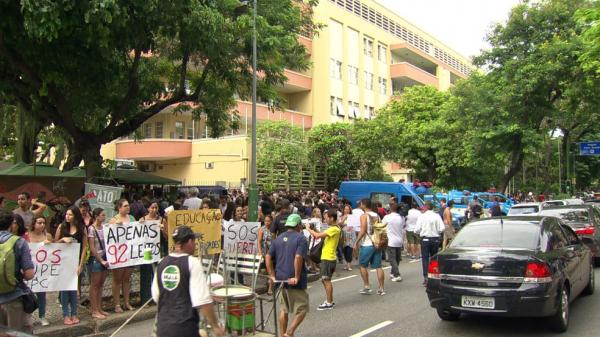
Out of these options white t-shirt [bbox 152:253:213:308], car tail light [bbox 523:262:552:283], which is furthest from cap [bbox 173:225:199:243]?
car tail light [bbox 523:262:552:283]

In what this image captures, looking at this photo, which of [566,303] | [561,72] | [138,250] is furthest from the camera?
[561,72]

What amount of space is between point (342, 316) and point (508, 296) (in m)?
2.71

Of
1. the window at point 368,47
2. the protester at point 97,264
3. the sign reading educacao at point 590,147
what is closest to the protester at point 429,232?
the protester at point 97,264

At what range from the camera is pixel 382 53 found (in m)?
46.6

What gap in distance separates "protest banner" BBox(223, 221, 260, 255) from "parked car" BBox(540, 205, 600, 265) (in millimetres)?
7641

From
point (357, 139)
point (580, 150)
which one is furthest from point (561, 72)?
point (580, 150)

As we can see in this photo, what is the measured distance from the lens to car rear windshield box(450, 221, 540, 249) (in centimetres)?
705

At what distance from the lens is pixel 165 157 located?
33.2 meters

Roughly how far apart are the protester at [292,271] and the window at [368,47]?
3922 cm

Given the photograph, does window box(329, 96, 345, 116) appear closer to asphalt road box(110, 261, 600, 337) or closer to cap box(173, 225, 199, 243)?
asphalt road box(110, 261, 600, 337)

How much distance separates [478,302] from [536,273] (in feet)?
2.61

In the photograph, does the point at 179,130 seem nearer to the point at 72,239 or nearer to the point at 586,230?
the point at 586,230

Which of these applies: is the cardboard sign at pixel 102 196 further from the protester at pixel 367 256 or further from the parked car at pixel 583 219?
the parked car at pixel 583 219

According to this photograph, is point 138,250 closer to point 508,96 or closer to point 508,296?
point 508,296
